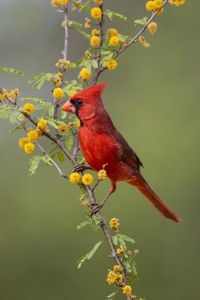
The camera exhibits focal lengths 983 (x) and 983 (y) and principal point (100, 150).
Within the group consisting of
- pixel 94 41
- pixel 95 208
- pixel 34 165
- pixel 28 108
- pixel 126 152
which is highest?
pixel 94 41

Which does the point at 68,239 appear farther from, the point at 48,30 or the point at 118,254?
the point at 118,254

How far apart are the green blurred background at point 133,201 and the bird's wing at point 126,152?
9.67 feet

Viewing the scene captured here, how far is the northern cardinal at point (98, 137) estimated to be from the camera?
3650mm

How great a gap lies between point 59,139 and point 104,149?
0.37 m

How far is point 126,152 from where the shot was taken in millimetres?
3971

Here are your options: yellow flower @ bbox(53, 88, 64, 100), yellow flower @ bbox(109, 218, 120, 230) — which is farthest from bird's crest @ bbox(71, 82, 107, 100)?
yellow flower @ bbox(109, 218, 120, 230)

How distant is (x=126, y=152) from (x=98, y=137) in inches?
9.2

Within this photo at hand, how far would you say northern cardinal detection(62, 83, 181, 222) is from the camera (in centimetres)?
365

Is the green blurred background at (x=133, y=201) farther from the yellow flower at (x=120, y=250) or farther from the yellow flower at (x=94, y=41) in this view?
the yellow flower at (x=120, y=250)

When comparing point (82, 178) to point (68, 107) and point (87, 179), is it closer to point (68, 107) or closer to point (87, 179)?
point (87, 179)

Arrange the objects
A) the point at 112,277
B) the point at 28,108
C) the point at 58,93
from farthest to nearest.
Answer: the point at 58,93 < the point at 28,108 < the point at 112,277

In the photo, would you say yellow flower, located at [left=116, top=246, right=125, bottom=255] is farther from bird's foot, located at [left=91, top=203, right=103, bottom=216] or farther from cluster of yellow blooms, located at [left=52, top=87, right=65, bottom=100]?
cluster of yellow blooms, located at [left=52, top=87, right=65, bottom=100]

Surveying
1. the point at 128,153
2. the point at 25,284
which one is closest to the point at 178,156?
the point at 25,284

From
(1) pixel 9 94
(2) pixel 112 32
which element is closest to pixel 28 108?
(1) pixel 9 94
